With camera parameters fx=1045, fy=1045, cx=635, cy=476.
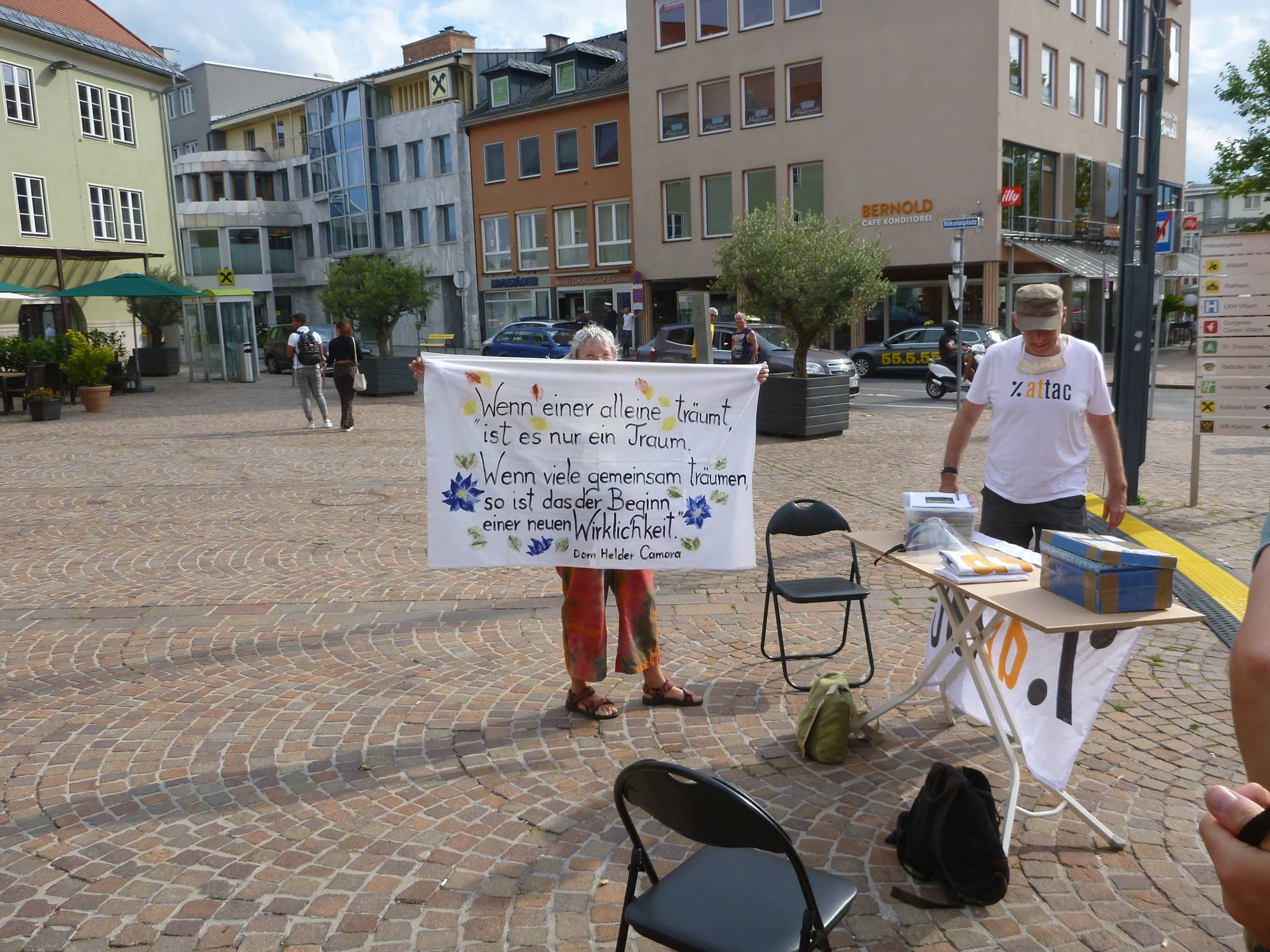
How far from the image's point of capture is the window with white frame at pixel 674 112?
39.2m

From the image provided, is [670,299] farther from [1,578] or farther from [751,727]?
[751,727]

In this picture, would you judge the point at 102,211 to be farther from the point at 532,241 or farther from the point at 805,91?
the point at 805,91

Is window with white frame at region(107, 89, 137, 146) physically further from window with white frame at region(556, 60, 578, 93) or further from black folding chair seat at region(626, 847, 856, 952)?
black folding chair seat at region(626, 847, 856, 952)

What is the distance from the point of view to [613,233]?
4300cm

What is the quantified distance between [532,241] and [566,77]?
7.01m

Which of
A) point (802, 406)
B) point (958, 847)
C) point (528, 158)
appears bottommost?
point (958, 847)

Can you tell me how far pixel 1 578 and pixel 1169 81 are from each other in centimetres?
5189

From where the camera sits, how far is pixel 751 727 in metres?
4.87

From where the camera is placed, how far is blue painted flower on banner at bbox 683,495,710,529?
16.4 feet

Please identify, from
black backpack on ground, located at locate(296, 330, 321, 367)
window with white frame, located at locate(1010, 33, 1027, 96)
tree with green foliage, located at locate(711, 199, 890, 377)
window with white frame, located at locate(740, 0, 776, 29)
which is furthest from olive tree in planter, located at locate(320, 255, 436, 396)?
Answer: window with white frame, located at locate(1010, 33, 1027, 96)

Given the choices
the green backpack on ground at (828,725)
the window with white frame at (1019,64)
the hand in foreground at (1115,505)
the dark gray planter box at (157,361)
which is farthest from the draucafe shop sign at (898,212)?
the green backpack on ground at (828,725)

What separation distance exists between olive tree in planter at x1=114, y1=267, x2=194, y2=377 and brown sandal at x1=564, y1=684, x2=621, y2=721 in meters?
31.1

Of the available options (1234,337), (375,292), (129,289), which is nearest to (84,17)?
(129,289)

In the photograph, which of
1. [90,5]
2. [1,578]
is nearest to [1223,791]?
[1,578]
